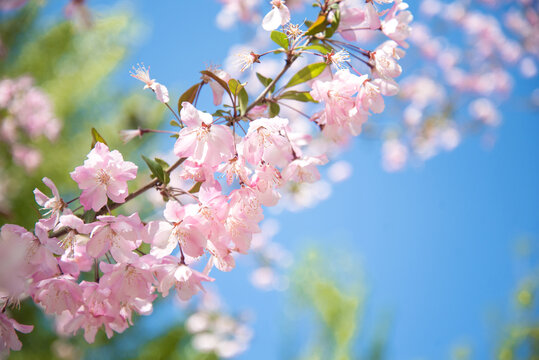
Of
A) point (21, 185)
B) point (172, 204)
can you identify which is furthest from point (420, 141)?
point (21, 185)

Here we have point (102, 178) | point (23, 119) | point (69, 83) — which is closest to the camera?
point (102, 178)

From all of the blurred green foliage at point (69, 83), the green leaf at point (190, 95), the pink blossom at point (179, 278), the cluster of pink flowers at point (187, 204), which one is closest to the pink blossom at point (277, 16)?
the cluster of pink flowers at point (187, 204)

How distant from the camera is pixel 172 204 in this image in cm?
45

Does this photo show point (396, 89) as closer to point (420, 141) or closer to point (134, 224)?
point (134, 224)

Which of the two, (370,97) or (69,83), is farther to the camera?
(69,83)

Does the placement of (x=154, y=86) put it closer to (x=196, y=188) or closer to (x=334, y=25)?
(x=196, y=188)

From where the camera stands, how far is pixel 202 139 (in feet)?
1.44

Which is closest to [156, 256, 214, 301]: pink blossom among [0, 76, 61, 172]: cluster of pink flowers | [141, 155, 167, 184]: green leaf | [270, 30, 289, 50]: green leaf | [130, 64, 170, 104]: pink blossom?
[141, 155, 167, 184]: green leaf

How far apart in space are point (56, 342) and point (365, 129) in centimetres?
230

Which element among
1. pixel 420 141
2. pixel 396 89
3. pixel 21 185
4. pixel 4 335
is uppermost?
pixel 420 141

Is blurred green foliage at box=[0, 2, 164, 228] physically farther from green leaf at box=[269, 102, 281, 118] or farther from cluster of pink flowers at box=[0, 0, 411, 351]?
green leaf at box=[269, 102, 281, 118]

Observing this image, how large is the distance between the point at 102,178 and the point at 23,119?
1.65 m

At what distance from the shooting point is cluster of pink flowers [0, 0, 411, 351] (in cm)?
43

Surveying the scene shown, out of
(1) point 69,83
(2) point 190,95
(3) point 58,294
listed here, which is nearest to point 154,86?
(2) point 190,95
